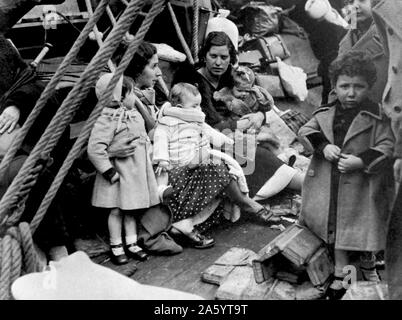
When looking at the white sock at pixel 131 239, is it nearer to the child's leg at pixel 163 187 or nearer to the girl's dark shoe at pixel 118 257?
the girl's dark shoe at pixel 118 257

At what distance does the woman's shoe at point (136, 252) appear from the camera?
9.90ft

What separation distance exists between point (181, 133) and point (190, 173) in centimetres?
25

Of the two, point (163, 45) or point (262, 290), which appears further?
point (163, 45)

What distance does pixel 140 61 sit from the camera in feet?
10.8

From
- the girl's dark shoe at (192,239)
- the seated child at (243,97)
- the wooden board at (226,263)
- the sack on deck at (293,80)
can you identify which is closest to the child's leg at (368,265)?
the wooden board at (226,263)

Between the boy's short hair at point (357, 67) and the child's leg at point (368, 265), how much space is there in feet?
2.67

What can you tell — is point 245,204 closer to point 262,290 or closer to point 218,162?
point 218,162

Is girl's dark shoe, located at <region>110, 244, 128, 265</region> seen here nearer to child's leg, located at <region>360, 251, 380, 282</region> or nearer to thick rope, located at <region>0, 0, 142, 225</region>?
thick rope, located at <region>0, 0, 142, 225</region>

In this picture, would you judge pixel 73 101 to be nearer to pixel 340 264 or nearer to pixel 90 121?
pixel 90 121

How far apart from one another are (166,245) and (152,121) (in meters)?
0.75

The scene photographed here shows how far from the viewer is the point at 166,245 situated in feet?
10.2

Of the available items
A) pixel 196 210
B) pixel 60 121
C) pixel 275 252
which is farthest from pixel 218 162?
pixel 60 121

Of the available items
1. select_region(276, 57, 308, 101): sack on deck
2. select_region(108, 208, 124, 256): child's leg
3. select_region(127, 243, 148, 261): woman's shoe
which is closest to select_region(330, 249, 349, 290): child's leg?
select_region(127, 243, 148, 261): woman's shoe
